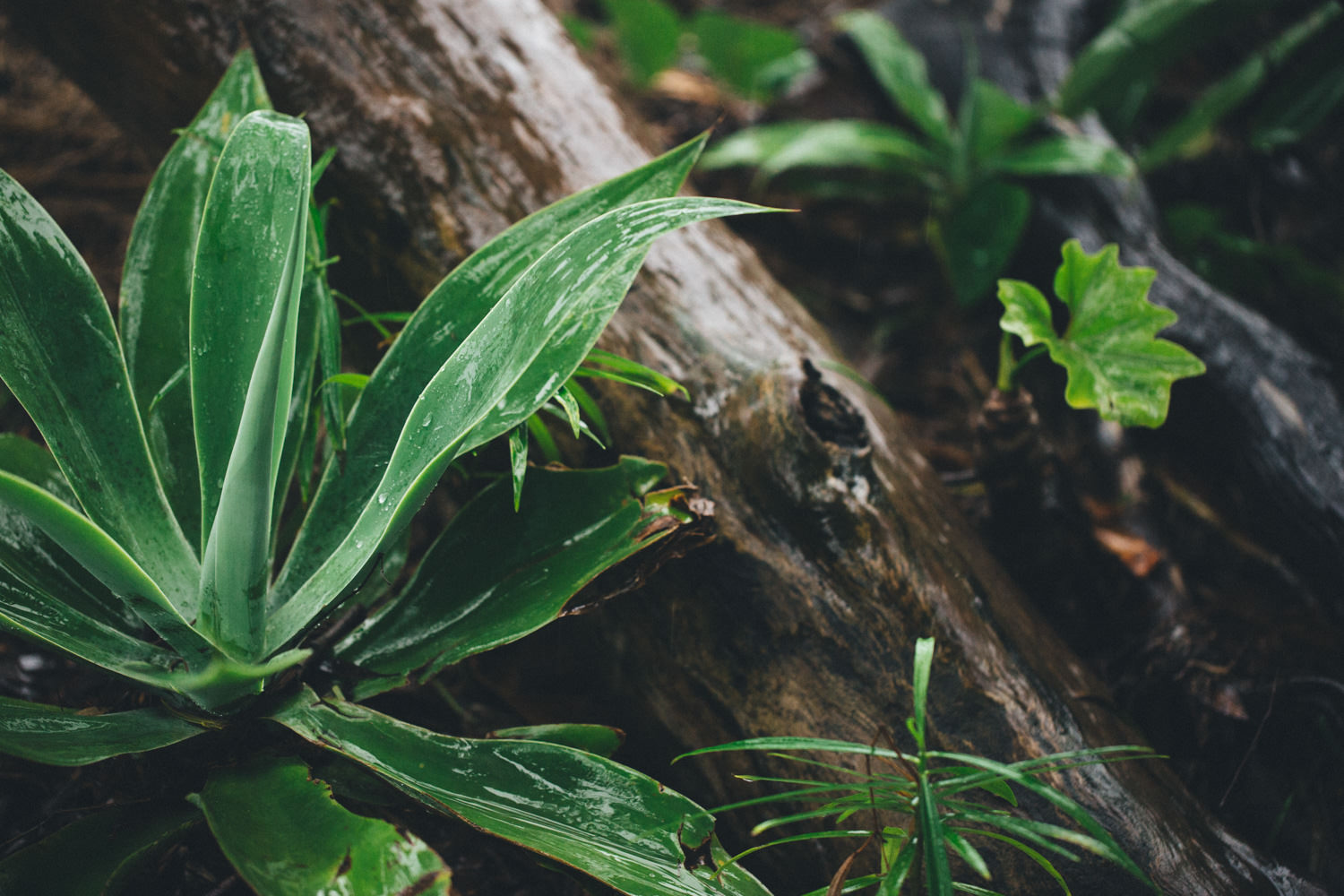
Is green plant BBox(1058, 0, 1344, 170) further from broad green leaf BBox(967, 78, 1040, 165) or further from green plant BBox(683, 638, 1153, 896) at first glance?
green plant BBox(683, 638, 1153, 896)

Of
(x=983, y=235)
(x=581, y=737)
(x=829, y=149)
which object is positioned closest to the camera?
(x=581, y=737)

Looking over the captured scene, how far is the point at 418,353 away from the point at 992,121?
1.57 m

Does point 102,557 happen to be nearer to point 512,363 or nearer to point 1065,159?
point 512,363

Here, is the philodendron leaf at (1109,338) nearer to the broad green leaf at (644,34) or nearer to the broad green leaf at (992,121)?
the broad green leaf at (992,121)

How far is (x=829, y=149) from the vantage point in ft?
5.96

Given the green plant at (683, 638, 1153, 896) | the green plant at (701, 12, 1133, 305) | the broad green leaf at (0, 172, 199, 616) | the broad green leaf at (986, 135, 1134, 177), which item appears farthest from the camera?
the green plant at (701, 12, 1133, 305)

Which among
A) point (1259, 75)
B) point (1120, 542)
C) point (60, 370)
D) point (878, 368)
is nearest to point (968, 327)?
point (878, 368)

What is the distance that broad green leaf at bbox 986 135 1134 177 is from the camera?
1531mm

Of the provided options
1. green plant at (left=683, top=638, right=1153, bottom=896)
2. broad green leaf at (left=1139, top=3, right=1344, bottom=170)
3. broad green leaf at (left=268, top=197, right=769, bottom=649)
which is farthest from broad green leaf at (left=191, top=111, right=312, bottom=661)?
broad green leaf at (left=1139, top=3, right=1344, bottom=170)

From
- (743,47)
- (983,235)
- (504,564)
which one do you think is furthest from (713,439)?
(743,47)

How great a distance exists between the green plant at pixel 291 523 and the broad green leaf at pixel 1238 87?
62.6 inches

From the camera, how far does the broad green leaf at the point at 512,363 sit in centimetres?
64

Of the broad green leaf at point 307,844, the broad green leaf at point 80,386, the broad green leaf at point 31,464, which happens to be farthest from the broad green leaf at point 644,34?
the broad green leaf at point 307,844

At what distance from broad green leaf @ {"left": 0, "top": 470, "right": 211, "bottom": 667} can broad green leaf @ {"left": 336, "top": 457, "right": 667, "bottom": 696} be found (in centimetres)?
18
